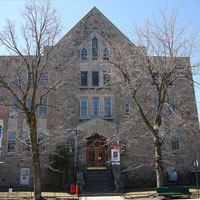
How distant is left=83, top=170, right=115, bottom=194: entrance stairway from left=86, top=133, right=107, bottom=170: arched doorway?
1.22m

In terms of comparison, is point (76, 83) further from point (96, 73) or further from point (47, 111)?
point (47, 111)

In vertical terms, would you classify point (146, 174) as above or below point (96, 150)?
below

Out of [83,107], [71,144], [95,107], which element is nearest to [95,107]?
[95,107]

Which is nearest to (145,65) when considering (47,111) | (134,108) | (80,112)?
(134,108)

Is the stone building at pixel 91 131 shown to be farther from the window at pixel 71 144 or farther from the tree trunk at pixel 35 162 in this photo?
the tree trunk at pixel 35 162

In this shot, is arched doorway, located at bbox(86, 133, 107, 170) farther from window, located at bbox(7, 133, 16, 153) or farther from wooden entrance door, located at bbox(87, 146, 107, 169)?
window, located at bbox(7, 133, 16, 153)

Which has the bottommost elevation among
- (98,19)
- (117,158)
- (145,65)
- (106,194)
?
(106,194)

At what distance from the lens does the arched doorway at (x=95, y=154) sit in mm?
20430

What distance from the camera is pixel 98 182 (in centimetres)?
1795

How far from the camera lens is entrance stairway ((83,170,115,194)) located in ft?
55.7

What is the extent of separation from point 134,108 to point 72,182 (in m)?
8.54

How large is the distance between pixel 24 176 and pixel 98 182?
273 inches

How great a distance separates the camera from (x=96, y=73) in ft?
76.6

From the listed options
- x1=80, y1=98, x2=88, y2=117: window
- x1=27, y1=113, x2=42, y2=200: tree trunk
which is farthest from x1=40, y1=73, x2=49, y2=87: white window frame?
x1=27, y1=113, x2=42, y2=200: tree trunk
